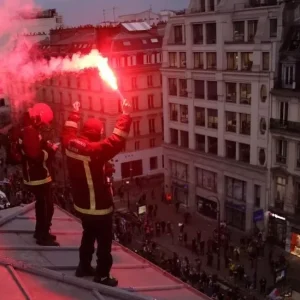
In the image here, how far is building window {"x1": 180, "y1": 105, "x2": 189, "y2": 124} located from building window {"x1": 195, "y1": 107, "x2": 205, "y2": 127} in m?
1.20

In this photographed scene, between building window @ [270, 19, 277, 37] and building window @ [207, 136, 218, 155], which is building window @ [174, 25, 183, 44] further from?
building window @ [270, 19, 277, 37]

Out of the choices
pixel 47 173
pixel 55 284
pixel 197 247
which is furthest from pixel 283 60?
pixel 55 284

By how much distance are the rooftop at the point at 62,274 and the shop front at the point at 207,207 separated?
30.3 metres

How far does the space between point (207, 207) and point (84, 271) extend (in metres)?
→ 33.6

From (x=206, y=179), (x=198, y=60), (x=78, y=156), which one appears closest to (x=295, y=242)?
(x=206, y=179)

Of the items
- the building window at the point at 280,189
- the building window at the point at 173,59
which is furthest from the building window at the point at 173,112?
the building window at the point at 280,189

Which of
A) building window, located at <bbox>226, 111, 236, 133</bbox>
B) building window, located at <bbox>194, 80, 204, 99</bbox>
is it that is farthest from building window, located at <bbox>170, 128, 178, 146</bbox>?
building window, located at <bbox>226, 111, 236, 133</bbox>

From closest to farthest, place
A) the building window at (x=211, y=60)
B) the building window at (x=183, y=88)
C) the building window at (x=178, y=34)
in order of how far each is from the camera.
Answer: the building window at (x=211, y=60) < the building window at (x=178, y=34) < the building window at (x=183, y=88)

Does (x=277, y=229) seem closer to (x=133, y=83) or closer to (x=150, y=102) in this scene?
(x=150, y=102)

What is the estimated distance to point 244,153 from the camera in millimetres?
37438

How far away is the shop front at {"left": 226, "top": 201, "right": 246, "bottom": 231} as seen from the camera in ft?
124

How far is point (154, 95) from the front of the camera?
173 ft

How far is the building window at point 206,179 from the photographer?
40.4m

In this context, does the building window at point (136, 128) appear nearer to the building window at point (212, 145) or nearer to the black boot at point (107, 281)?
the building window at point (212, 145)
